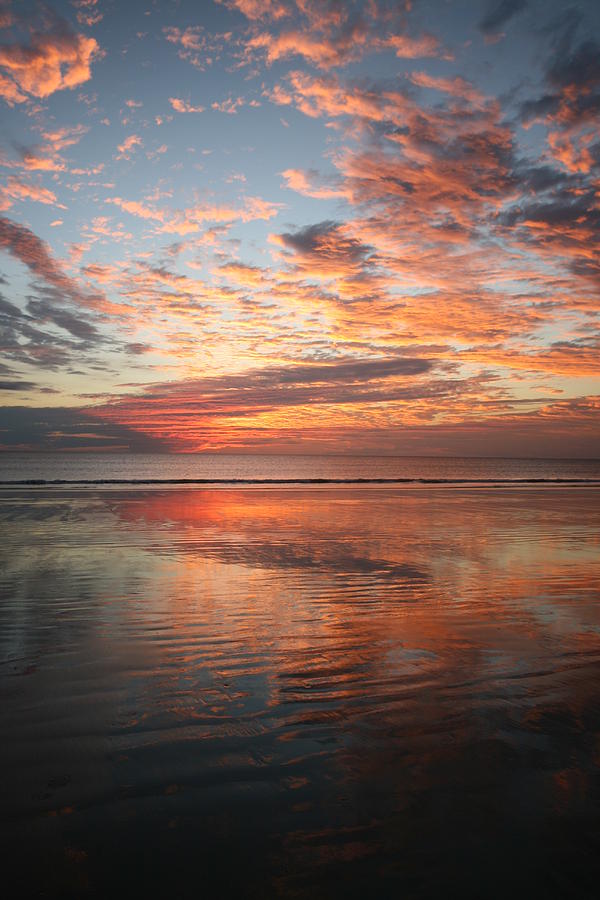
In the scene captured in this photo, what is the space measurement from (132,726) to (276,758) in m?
1.39

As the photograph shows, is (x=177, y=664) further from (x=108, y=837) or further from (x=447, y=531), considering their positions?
(x=447, y=531)

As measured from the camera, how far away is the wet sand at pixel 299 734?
11.0ft

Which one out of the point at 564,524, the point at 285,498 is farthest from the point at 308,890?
the point at 285,498

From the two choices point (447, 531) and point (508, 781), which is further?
point (447, 531)

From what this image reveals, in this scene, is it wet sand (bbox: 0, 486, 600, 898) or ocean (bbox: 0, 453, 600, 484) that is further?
ocean (bbox: 0, 453, 600, 484)

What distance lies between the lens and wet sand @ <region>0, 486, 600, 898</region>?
3342mm

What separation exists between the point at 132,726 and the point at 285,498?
101 ft

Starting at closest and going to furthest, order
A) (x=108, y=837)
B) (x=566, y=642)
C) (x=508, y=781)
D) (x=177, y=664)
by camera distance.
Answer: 1. (x=108, y=837)
2. (x=508, y=781)
3. (x=177, y=664)
4. (x=566, y=642)

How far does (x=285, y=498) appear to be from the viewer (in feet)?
117

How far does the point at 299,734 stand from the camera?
487cm

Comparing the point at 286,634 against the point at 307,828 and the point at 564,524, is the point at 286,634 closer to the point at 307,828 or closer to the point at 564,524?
the point at 307,828

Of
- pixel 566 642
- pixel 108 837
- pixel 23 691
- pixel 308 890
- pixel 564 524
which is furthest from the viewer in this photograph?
pixel 564 524

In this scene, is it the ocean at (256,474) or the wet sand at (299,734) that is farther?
the ocean at (256,474)

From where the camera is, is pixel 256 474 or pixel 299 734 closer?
pixel 299 734
